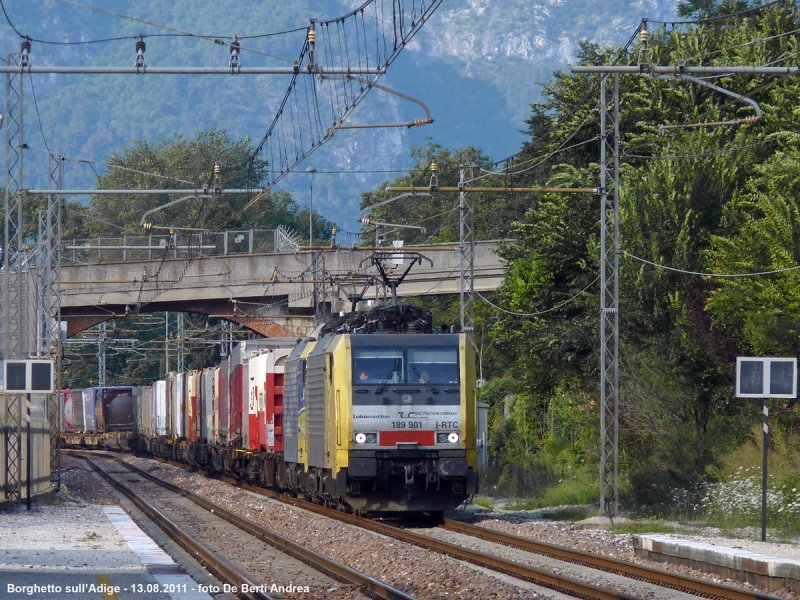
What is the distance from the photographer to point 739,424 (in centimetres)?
2450

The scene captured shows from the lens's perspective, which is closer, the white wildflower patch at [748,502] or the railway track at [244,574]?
the railway track at [244,574]

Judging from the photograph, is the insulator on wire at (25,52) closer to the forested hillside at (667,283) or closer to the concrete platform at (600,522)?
the forested hillside at (667,283)

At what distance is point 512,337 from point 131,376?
65.3 m

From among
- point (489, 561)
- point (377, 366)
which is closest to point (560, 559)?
point (489, 561)

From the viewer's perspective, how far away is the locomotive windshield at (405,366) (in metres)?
18.4

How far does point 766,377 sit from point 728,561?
171 inches

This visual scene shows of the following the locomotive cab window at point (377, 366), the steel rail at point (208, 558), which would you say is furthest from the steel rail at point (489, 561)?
the steel rail at point (208, 558)

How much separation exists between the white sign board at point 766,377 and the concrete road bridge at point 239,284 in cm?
2646

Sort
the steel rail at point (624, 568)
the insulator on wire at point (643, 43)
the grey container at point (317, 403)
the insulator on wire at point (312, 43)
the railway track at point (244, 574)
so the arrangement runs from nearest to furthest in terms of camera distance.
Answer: the steel rail at point (624, 568)
the railway track at point (244, 574)
the insulator on wire at point (643, 43)
the insulator on wire at point (312, 43)
the grey container at point (317, 403)

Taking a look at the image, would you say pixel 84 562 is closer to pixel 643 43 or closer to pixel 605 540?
pixel 605 540

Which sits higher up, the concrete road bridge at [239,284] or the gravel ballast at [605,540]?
the concrete road bridge at [239,284]

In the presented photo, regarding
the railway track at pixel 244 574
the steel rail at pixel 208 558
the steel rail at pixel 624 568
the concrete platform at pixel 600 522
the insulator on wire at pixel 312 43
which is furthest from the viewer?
the concrete platform at pixel 600 522

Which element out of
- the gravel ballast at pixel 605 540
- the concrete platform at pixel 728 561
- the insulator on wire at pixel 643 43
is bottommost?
the gravel ballast at pixel 605 540

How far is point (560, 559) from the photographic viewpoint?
47.3ft
